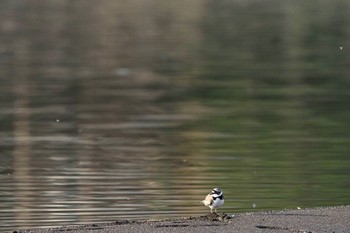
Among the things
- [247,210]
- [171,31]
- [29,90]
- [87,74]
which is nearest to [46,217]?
[247,210]

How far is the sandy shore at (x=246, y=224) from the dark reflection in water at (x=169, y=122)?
1580 mm

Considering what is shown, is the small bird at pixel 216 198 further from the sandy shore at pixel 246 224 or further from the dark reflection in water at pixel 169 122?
the dark reflection in water at pixel 169 122

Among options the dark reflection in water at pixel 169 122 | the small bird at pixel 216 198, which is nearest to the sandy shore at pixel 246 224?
the small bird at pixel 216 198

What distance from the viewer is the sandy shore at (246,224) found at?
9.78 meters

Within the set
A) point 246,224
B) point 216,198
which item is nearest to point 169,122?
point 216,198

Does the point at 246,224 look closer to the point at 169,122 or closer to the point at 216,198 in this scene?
the point at 216,198

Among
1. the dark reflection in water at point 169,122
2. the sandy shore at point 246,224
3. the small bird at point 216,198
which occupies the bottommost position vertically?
the sandy shore at point 246,224

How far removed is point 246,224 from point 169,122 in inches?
371

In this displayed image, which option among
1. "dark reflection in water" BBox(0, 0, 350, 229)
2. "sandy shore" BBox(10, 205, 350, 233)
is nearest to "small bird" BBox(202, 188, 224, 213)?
"sandy shore" BBox(10, 205, 350, 233)

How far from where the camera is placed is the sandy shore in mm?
9781

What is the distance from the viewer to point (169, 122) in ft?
63.5

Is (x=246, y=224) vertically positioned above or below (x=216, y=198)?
below

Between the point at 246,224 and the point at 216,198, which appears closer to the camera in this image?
the point at 246,224

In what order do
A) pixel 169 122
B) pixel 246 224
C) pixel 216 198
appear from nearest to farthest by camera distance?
1. pixel 246 224
2. pixel 216 198
3. pixel 169 122
